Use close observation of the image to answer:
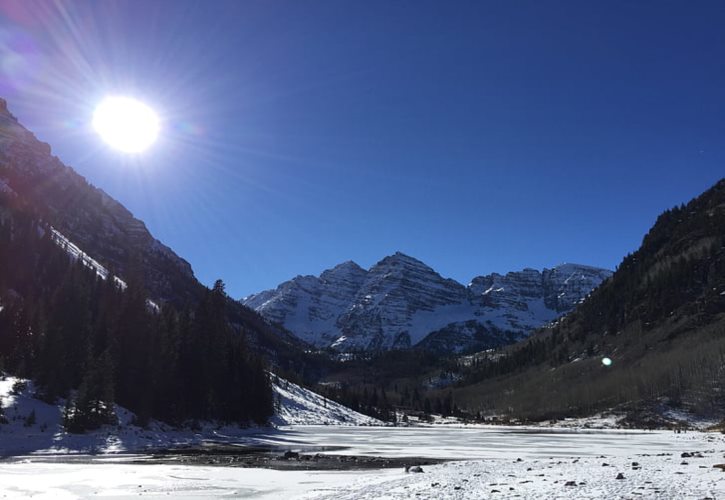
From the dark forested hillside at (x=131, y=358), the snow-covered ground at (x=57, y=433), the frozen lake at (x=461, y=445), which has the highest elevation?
the dark forested hillside at (x=131, y=358)

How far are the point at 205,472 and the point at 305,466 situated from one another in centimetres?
806

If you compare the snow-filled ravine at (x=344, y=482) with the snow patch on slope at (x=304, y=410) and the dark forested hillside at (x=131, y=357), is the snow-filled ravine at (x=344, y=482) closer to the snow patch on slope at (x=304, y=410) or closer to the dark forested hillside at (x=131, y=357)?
the dark forested hillside at (x=131, y=357)

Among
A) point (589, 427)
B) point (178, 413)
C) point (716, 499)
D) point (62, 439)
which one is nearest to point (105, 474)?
point (62, 439)

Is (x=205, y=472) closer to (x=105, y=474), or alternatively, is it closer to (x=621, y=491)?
(x=105, y=474)

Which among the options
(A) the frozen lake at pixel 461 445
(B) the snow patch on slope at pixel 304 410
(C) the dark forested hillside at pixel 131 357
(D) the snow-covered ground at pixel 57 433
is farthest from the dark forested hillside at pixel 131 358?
(B) the snow patch on slope at pixel 304 410

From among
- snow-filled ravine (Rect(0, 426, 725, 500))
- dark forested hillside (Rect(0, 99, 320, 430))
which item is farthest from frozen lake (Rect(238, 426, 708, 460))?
snow-filled ravine (Rect(0, 426, 725, 500))

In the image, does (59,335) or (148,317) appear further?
(148,317)

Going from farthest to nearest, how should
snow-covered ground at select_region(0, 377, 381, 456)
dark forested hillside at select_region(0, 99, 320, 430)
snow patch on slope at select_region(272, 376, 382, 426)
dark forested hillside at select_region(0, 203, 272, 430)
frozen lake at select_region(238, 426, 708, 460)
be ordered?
snow patch on slope at select_region(272, 376, 382, 426) < dark forested hillside at select_region(0, 99, 320, 430) < dark forested hillside at select_region(0, 203, 272, 430) < frozen lake at select_region(238, 426, 708, 460) < snow-covered ground at select_region(0, 377, 381, 456)

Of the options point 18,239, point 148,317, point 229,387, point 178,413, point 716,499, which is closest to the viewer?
point 716,499

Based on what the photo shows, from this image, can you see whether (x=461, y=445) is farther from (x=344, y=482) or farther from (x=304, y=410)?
(x=304, y=410)

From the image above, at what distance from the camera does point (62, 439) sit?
4828 centimetres

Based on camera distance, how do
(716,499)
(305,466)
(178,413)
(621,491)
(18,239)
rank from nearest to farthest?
(716,499), (621,491), (305,466), (178,413), (18,239)

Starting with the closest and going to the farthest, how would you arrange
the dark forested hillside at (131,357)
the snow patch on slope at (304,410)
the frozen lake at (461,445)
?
the frozen lake at (461,445)
the dark forested hillside at (131,357)
the snow patch on slope at (304,410)

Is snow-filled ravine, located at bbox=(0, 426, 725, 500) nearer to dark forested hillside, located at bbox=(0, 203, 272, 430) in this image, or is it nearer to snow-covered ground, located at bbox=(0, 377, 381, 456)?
snow-covered ground, located at bbox=(0, 377, 381, 456)
